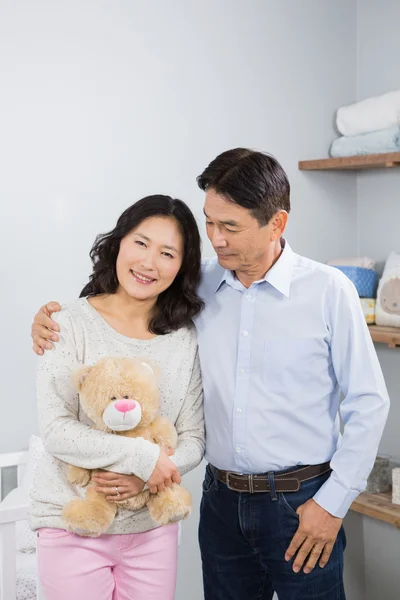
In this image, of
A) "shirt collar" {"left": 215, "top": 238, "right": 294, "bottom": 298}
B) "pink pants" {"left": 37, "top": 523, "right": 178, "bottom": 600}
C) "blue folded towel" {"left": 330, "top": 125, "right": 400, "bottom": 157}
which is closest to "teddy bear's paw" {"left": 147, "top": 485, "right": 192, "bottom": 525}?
"pink pants" {"left": 37, "top": 523, "right": 178, "bottom": 600}

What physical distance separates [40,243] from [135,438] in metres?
0.96

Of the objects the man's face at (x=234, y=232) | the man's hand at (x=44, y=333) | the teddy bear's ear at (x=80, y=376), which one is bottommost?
the teddy bear's ear at (x=80, y=376)

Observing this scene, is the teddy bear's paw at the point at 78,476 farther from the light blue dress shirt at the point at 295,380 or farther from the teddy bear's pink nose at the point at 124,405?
→ the light blue dress shirt at the point at 295,380

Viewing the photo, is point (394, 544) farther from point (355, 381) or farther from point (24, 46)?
point (24, 46)

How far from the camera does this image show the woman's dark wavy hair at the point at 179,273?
56.1 inches

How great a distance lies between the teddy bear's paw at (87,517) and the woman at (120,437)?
1.3 inches

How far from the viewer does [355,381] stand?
1417mm

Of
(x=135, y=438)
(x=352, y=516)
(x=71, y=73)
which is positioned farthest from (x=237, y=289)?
(x=352, y=516)

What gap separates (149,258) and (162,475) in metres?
0.41

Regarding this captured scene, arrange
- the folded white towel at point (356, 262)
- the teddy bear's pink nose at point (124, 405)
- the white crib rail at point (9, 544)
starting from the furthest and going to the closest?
the folded white towel at point (356, 262), the white crib rail at point (9, 544), the teddy bear's pink nose at point (124, 405)

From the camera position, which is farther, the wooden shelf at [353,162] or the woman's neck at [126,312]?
the wooden shelf at [353,162]

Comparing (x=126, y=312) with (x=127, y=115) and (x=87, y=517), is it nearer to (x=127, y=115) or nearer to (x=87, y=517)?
(x=87, y=517)

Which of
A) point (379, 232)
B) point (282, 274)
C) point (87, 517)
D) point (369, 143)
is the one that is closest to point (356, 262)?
point (379, 232)

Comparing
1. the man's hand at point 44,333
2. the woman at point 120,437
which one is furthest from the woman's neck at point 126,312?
the man's hand at point 44,333
